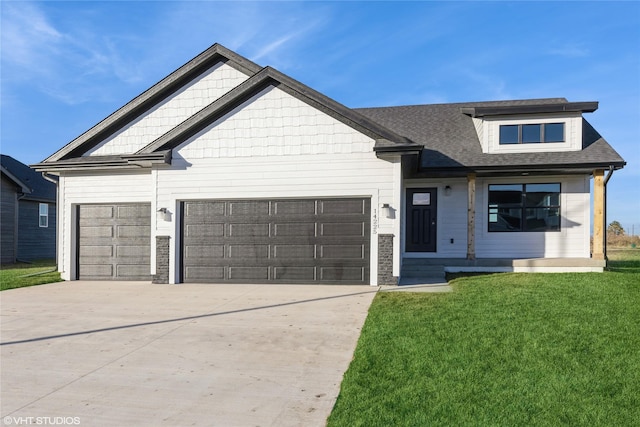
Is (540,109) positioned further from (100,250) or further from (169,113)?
(100,250)

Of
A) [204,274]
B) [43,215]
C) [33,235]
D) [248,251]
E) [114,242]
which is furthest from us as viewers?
[43,215]

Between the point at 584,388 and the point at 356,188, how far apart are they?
7159mm

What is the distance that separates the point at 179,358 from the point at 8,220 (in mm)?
20307

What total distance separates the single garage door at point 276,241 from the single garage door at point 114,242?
5.79 feet

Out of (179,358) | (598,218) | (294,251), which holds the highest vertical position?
(598,218)

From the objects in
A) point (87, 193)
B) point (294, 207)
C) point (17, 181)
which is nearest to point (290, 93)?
point (294, 207)

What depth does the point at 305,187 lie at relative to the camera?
35.6 feet

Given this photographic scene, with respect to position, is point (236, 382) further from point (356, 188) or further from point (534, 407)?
point (356, 188)

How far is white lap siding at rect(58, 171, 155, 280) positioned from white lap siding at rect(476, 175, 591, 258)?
10.8 meters

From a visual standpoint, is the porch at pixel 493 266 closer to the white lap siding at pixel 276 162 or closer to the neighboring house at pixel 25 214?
the white lap siding at pixel 276 162

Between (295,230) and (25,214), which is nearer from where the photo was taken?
(295,230)

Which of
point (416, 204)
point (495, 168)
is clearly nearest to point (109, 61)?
point (416, 204)

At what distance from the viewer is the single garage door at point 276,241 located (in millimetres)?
10672

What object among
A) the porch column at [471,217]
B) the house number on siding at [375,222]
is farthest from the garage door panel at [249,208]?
the porch column at [471,217]
